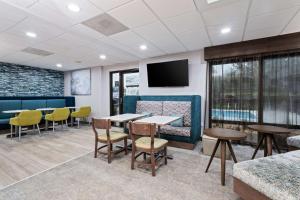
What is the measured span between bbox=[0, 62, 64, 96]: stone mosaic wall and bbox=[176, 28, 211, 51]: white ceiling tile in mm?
6264

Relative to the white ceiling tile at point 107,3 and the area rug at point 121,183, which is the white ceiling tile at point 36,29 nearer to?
the white ceiling tile at point 107,3

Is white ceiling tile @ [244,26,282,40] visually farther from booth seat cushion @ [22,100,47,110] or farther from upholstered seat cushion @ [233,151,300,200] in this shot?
booth seat cushion @ [22,100,47,110]

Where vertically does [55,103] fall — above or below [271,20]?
→ below

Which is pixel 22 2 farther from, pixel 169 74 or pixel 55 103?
pixel 55 103

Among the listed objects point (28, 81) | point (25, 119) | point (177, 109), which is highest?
point (28, 81)

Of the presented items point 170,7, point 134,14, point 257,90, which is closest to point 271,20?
point 257,90

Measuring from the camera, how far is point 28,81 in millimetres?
6125

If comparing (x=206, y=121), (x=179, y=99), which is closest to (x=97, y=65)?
(x=179, y=99)

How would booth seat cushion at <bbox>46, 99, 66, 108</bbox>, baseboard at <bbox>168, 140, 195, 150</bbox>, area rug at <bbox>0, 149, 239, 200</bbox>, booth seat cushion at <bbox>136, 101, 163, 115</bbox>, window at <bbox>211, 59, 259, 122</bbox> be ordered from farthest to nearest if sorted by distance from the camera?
booth seat cushion at <bbox>46, 99, 66, 108</bbox>, booth seat cushion at <bbox>136, 101, 163, 115</bbox>, window at <bbox>211, 59, 259, 122</bbox>, baseboard at <bbox>168, 140, 195, 150</bbox>, area rug at <bbox>0, 149, 239, 200</bbox>

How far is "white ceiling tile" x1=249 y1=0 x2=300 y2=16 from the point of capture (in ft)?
6.61

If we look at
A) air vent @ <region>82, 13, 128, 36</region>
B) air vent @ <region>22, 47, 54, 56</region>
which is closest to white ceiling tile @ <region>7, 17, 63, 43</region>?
air vent @ <region>82, 13, 128, 36</region>

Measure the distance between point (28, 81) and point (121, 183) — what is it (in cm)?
641

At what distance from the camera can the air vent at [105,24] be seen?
2.43 metres

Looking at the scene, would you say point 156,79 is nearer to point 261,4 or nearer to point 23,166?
point 261,4
